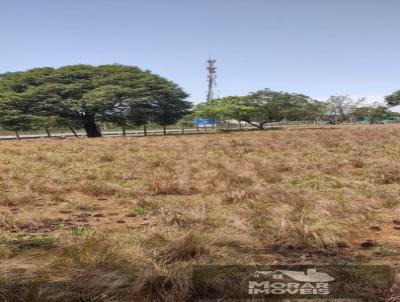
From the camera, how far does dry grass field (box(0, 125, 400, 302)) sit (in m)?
3.74

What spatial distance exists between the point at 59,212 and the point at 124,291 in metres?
3.97

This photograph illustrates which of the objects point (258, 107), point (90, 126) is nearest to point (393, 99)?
point (258, 107)

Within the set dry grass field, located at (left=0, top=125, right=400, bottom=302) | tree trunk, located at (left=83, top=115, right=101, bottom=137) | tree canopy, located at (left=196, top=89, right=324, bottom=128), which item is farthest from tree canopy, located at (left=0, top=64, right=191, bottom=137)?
dry grass field, located at (left=0, top=125, right=400, bottom=302)

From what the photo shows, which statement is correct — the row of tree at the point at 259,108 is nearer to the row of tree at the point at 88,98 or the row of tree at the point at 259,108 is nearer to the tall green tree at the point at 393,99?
the row of tree at the point at 88,98

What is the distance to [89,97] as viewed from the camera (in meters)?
42.4

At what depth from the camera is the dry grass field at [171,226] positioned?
147 inches

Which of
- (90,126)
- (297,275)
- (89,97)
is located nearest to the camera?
(297,275)

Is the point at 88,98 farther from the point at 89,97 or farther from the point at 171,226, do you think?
the point at 171,226

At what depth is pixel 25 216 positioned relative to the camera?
637cm

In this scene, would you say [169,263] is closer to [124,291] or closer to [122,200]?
[124,291]

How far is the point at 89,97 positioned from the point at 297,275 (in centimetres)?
4124

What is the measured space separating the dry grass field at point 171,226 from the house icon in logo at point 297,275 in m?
0.44

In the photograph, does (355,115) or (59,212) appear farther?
(355,115)

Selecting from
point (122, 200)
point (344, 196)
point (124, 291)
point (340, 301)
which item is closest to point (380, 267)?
point (340, 301)
